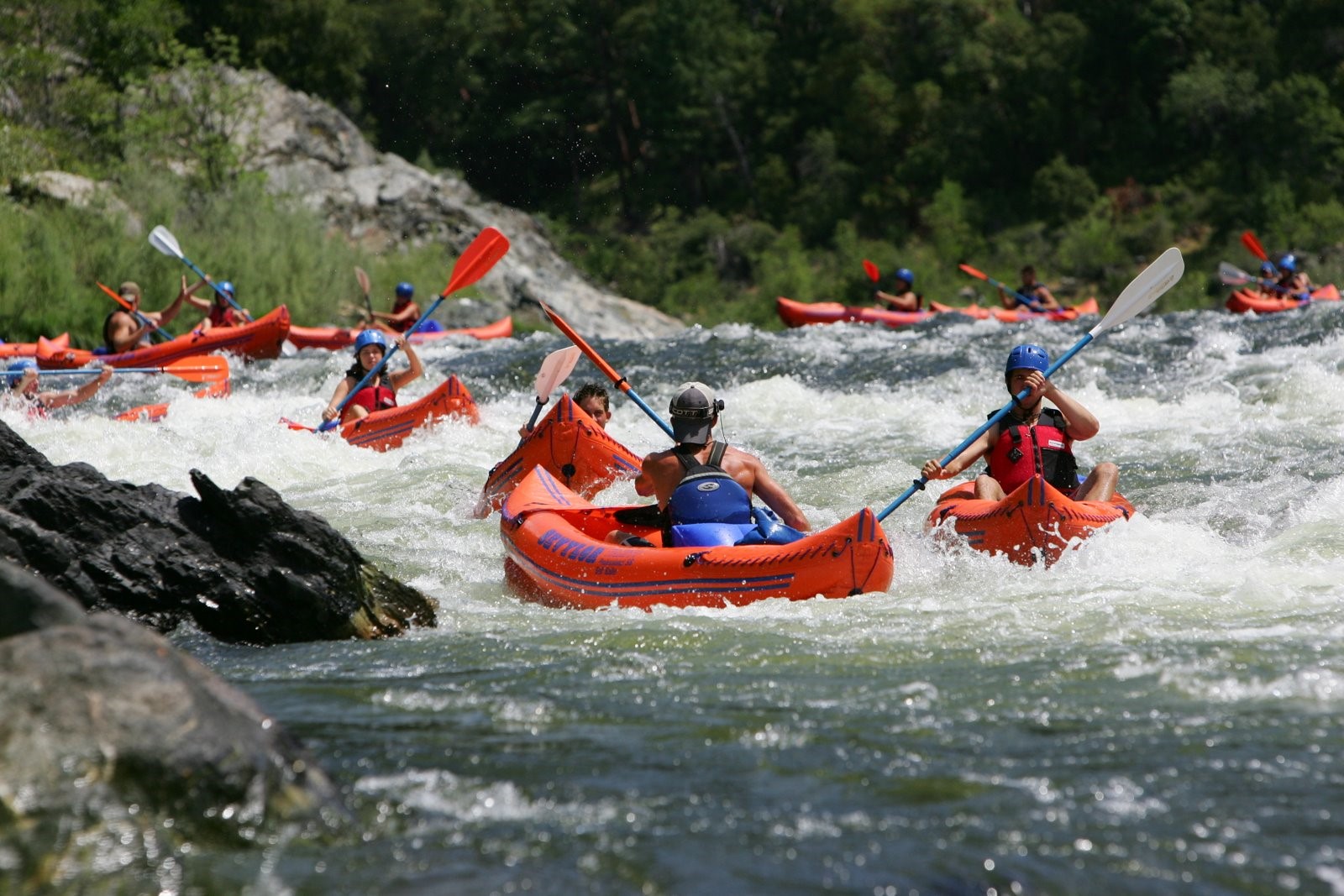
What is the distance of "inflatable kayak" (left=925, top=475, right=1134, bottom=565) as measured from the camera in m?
5.79

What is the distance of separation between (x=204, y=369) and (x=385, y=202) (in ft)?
44.3

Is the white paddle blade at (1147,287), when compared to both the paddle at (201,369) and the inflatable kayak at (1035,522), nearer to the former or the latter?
the inflatable kayak at (1035,522)

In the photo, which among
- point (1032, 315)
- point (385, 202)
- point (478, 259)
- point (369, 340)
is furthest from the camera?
point (385, 202)

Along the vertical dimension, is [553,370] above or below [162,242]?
above

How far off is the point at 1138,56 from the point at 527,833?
34.2 meters

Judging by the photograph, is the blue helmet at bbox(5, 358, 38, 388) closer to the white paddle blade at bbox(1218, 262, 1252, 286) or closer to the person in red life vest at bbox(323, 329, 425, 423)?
the person in red life vest at bbox(323, 329, 425, 423)

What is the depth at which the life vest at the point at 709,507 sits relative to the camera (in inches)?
223

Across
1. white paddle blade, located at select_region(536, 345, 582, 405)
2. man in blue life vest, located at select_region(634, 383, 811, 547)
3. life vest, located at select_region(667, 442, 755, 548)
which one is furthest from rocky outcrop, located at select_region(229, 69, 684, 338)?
life vest, located at select_region(667, 442, 755, 548)

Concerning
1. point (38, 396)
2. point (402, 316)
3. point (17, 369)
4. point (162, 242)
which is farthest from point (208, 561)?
point (402, 316)

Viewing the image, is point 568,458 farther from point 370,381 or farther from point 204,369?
point 204,369

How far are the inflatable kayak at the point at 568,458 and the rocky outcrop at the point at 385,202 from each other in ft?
50.4

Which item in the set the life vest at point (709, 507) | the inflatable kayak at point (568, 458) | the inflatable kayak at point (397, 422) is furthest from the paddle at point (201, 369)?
the life vest at point (709, 507)

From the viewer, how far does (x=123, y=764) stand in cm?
296

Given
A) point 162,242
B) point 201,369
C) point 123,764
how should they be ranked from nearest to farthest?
point 123,764 → point 201,369 → point 162,242
